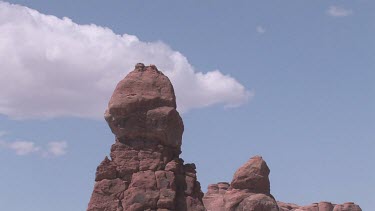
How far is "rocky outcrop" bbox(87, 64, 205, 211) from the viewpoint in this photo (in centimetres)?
2986

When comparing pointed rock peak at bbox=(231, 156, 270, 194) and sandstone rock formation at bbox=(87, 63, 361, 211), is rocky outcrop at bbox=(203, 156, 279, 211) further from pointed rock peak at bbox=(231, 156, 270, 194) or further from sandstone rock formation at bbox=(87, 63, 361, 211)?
sandstone rock formation at bbox=(87, 63, 361, 211)

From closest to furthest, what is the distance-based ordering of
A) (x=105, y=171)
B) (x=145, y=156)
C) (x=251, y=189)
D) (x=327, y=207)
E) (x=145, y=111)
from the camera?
(x=105, y=171) → (x=145, y=156) → (x=145, y=111) → (x=251, y=189) → (x=327, y=207)

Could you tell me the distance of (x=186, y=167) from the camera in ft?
105

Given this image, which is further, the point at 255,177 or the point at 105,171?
the point at 255,177

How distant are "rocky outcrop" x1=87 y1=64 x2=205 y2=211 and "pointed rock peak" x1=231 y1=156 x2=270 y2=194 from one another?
2015 cm

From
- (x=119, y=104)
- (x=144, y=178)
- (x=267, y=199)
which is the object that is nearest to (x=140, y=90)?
(x=119, y=104)

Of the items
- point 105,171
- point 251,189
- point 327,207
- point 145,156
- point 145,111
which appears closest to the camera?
point 105,171

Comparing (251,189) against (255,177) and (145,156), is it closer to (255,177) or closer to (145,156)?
(255,177)

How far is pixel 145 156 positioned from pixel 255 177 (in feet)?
71.9

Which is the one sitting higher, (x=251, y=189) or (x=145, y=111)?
(x=251, y=189)

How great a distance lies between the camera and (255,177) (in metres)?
51.6

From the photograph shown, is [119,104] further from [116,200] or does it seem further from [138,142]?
[116,200]

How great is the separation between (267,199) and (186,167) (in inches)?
750

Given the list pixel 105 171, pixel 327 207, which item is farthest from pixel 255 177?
pixel 327 207
